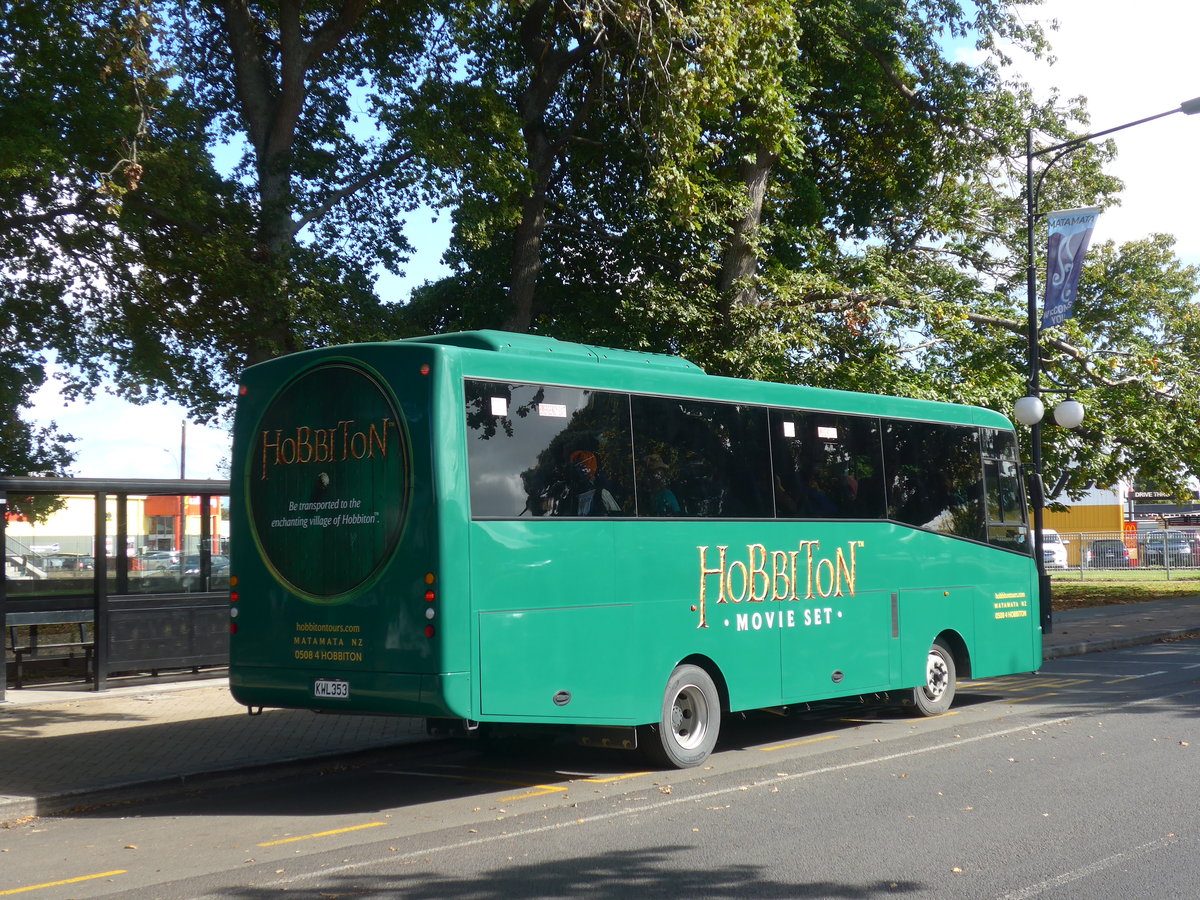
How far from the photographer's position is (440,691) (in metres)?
8.37

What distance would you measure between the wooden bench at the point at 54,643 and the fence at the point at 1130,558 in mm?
37373

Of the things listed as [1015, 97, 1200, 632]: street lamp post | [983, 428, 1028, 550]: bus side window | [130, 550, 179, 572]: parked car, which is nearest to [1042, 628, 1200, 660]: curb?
[1015, 97, 1200, 632]: street lamp post

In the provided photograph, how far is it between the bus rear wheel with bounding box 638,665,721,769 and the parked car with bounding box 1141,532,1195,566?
3776 cm

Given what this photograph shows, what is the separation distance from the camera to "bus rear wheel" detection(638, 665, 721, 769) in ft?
32.9

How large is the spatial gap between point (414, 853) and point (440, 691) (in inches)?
52.8

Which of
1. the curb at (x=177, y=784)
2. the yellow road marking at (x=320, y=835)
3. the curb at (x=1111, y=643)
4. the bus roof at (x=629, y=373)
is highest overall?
the bus roof at (x=629, y=373)

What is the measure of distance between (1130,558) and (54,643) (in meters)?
39.2

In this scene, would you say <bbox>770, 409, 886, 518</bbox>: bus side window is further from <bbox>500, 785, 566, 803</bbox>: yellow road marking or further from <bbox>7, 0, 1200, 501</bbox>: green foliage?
<bbox>7, 0, 1200, 501</bbox>: green foliage

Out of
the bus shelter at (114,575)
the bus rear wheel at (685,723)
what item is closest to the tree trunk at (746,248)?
the bus shelter at (114,575)

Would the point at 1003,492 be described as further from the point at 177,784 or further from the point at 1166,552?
the point at 1166,552

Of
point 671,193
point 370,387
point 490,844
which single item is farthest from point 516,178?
point 490,844

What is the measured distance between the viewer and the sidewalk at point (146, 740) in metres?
9.38

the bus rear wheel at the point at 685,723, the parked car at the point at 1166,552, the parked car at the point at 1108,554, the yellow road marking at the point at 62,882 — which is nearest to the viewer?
the yellow road marking at the point at 62,882

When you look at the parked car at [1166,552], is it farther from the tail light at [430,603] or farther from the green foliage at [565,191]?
the tail light at [430,603]
